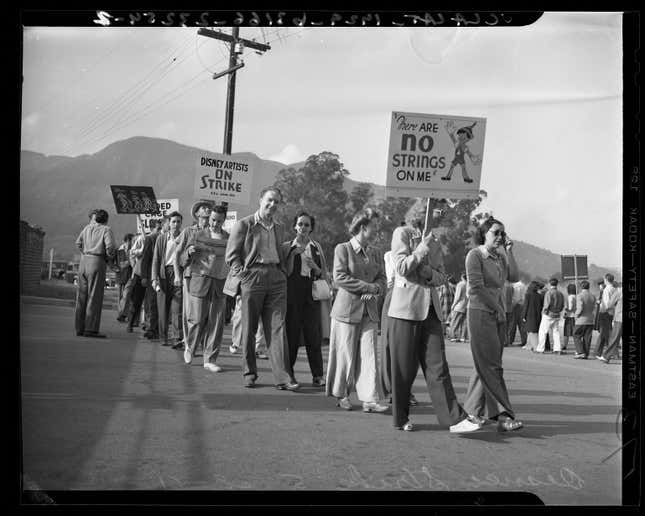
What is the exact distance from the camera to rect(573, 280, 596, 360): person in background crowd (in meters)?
15.0

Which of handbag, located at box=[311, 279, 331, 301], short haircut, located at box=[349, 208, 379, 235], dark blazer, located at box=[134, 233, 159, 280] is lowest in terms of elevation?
handbag, located at box=[311, 279, 331, 301]

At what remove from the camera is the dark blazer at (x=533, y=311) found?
17.1 metres

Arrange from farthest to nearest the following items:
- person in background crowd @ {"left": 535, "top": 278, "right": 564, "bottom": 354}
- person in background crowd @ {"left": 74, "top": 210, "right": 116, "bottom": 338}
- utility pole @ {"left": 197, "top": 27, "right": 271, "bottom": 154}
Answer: person in background crowd @ {"left": 535, "top": 278, "right": 564, "bottom": 354} → person in background crowd @ {"left": 74, "top": 210, "right": 116, "bottom": 338} → utility pole @ {"left": 197, "top": 27, "right": 271, "bottom": 154}

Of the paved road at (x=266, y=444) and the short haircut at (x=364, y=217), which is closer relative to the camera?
the paved road at (x=266, y=444)

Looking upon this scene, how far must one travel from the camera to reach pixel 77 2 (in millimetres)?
4465

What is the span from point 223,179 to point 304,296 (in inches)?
105

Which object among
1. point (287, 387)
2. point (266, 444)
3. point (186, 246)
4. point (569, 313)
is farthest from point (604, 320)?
point (266, 444)

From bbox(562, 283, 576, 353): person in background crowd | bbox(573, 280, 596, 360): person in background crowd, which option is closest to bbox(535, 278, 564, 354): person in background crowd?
bbox(562, 283, 576, 353): person in background crowd

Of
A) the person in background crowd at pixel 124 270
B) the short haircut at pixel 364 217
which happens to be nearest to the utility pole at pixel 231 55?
the short haircut at pixel 364 217

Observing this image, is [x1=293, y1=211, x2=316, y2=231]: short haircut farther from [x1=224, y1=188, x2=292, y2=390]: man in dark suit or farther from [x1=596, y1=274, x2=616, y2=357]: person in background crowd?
[x1=596, y1=274, x2=616, y2=357]: person in background crowd

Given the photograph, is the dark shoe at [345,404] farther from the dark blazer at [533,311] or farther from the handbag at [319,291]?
the dark blazer at [533,311]

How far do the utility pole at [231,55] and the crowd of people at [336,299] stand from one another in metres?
1.58

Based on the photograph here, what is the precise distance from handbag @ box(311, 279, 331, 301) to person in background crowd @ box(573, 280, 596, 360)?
8.37 m

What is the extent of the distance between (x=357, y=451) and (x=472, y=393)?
149 centimetres
